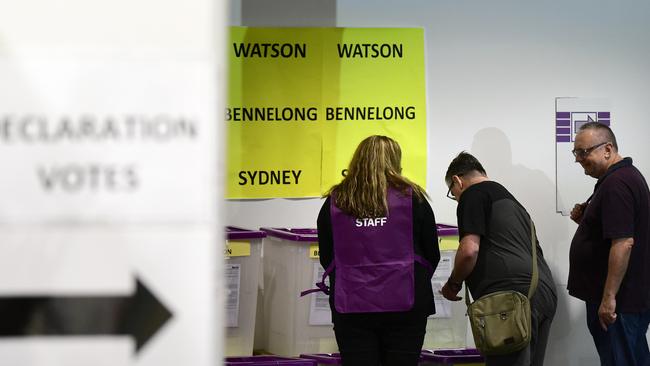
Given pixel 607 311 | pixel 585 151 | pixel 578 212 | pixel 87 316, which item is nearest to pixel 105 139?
pixel 87 316

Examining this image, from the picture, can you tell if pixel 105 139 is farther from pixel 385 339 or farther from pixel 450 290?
pixel 450 290

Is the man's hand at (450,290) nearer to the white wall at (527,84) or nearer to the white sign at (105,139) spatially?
the white wall at (527,84)

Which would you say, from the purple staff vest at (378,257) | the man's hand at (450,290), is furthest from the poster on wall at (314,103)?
the purple staff vest at (378,257)

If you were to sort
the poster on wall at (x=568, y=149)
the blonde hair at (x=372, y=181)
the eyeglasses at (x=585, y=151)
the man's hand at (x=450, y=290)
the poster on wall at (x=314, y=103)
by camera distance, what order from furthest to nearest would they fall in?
the poster on wall at (x=568, y=149) < the poster on wall at (x=314, y=103) < the eyeglasses at (x=585, y=151) < the man's hand at (x=450, y=290) < the blonde hair at (x=372, y=181)

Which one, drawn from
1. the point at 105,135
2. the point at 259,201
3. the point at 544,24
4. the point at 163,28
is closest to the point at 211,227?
the point at 105,135

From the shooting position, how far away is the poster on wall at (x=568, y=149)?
19.4 ft

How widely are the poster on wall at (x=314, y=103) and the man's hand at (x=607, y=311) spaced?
1.37 metres

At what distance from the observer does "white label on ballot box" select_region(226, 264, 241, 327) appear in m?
5.30

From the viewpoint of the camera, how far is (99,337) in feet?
5.99

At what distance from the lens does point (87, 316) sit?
1.83 m

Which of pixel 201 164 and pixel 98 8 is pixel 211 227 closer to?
pixel 201 164

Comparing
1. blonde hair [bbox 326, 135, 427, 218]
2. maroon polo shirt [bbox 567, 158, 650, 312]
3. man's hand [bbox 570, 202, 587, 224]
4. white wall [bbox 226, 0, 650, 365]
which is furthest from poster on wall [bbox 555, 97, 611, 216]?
blonde hair [bbox 326, 135, 427, 218]

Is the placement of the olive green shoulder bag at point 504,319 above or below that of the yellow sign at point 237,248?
below

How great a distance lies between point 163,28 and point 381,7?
4026mm
